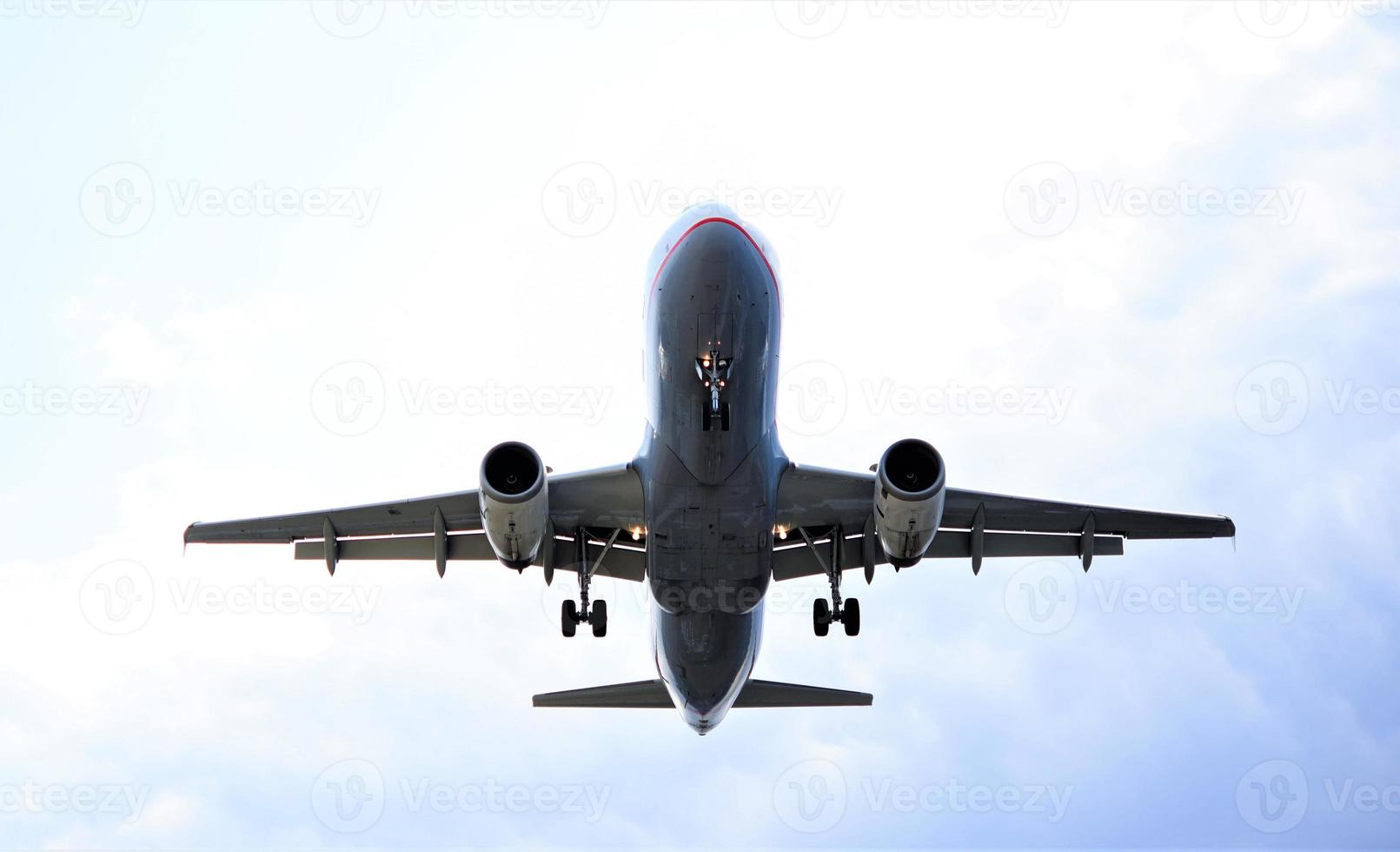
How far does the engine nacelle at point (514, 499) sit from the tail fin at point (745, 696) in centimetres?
735

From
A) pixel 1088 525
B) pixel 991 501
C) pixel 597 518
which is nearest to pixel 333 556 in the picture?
pixel 597 518

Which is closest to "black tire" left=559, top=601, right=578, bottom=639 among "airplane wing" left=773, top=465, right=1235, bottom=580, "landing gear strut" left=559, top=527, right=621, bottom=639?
"landing gear strut" left=559, top=527, right=621, bottom=639

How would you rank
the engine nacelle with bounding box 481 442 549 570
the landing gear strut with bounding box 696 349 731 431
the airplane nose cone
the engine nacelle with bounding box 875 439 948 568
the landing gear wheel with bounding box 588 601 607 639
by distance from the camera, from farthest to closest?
the airplane nose cone < the landing gear wheel with bounding box 588 601 607 639 < the engine nacelle with bounding box 875 439 948 568 < the engine nacelle with bounding box 481 442 549 570 < the landing gear strut with bounding box 696 349 731 431

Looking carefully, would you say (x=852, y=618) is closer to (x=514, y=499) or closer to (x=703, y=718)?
(x=703, y=718)

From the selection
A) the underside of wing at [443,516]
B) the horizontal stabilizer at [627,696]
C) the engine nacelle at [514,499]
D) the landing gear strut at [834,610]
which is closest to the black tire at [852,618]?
the landing gear strut at [834,610]

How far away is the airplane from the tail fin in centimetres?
22

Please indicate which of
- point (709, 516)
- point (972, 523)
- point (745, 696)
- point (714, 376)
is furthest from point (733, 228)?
point (745, 696)

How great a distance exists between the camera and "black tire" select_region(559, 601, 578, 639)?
73.0 feet

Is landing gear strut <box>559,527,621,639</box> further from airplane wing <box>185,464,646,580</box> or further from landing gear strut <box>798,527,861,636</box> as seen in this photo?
landing gear strut <box>798,527,861,636</box>

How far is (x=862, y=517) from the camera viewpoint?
21516mm

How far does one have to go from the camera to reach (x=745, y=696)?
26484mm

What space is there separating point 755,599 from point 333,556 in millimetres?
7309

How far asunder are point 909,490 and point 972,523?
3680 mm

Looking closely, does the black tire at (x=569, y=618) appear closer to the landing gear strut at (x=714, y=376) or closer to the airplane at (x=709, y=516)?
the airplane at (x=709, y=516)
